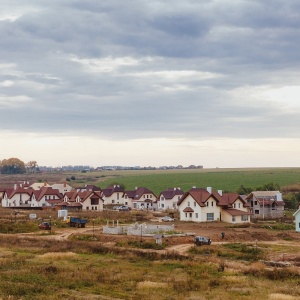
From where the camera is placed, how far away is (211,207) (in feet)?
254

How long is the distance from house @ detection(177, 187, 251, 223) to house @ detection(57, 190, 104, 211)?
26818mm

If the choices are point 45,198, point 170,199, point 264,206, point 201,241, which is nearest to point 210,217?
point 264,206

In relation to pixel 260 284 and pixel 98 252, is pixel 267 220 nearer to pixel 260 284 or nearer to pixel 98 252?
pixel 98 252

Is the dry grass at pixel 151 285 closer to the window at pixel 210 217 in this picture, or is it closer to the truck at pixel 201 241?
the truck at pixel 201 241

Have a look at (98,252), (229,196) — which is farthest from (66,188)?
(98,252)

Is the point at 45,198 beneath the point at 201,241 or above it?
above

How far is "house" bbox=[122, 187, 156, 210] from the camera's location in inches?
4409

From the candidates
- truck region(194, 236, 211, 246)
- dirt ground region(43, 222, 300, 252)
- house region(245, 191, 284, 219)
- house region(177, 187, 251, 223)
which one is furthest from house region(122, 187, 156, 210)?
truck region(194, 236, 211, 246)

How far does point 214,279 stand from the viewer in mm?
32812

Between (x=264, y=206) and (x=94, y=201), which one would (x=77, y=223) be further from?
(x=94, y=201)

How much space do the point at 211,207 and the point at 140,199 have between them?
36780 mm

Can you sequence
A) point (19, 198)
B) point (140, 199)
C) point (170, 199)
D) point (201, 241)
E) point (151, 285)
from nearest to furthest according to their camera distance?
point (151, 285)
point (201, 241)
point (170, 199)
point (19, 198)
point (140, 199)

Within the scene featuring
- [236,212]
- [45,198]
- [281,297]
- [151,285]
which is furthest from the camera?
[45,198]

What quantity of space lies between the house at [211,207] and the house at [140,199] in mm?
32412
